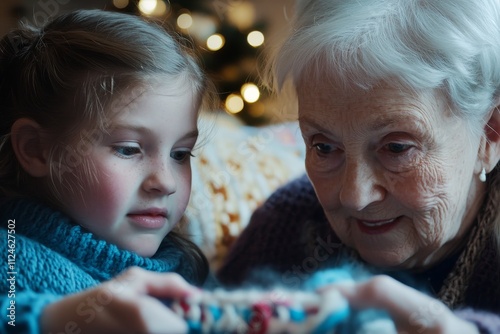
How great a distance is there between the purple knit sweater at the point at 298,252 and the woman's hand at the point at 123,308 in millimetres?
362

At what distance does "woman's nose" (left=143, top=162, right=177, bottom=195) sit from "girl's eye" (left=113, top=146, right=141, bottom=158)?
3cm

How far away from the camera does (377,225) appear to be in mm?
1001

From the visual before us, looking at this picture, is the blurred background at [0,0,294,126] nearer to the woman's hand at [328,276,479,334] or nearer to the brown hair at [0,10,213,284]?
the brown hair at [0,10,213,284]

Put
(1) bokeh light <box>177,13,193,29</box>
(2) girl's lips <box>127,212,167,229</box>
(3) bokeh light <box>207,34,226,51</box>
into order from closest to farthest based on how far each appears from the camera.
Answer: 1. (2) girl's lips <box>127,212,167,229</box>
2. (1) bokeh light <box>177,13,193,29</box>
3. (3) bokeh light <box>207,34,226,51</box>

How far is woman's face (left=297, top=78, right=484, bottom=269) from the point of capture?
914 millimetres

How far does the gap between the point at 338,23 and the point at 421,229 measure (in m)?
0.34

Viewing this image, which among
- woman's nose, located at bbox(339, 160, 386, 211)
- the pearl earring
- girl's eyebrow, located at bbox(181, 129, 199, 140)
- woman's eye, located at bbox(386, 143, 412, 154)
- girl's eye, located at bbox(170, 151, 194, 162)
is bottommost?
the pearl earring

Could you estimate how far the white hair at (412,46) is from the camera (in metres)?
0.91

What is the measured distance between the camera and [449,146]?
3.12 ft

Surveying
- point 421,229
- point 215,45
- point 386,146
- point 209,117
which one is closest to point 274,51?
point 209,117

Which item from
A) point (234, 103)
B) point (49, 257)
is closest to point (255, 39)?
point (234, 103)

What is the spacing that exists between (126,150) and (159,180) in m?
0.06

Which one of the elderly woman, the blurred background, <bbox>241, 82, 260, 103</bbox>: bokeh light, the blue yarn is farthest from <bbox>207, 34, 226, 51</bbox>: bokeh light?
the blue yarn

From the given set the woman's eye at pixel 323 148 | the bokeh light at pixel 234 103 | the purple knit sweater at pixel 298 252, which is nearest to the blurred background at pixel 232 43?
the bokeh light at pixel 234 103
